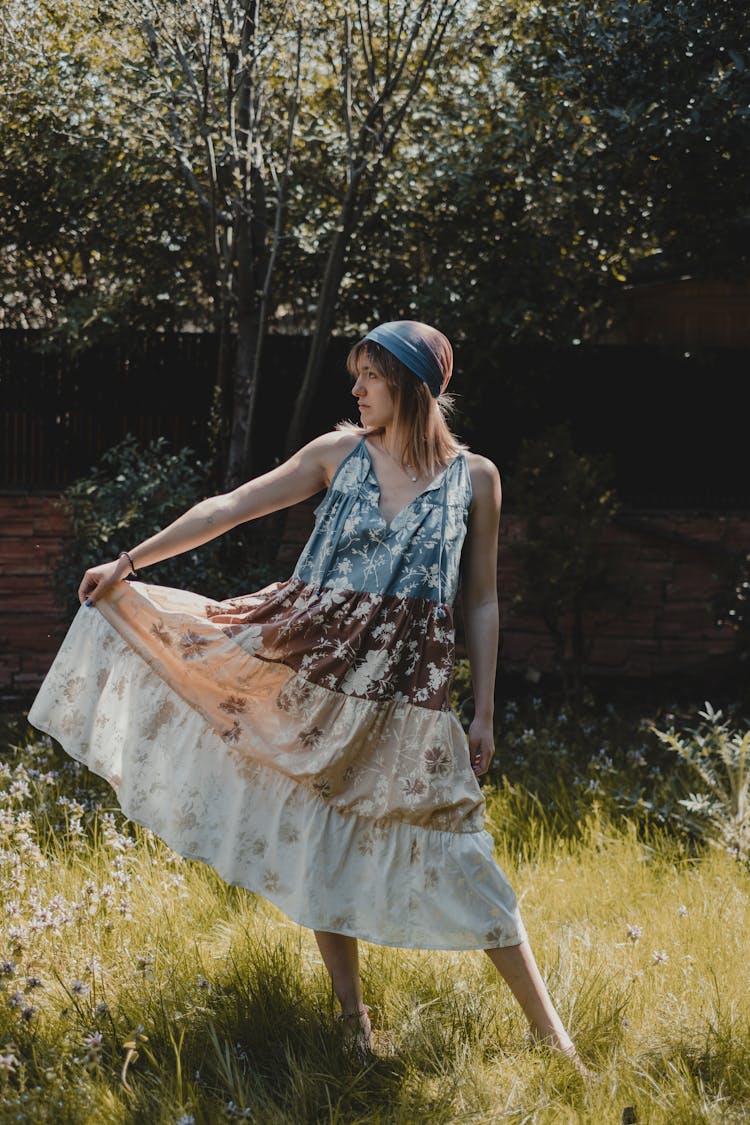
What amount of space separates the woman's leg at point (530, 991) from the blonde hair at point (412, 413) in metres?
1.18

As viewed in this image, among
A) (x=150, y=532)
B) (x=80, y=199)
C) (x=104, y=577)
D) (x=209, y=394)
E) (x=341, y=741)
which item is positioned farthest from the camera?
(x=209, y=394)

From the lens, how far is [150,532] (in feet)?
18.9

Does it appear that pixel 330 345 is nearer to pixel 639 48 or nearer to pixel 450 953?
pixel 639 48

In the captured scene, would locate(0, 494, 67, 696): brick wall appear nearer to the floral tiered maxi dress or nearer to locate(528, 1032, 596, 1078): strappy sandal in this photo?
the floral tiered maxi dress

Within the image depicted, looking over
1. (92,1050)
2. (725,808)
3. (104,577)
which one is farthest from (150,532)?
(92,1050)

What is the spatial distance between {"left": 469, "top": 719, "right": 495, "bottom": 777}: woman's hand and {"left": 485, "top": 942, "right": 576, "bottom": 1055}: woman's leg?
43cm

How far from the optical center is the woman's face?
2719mm

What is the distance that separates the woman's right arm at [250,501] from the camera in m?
2.80

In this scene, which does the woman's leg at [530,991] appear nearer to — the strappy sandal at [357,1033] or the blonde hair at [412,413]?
the strappy sandal at [357,1033]

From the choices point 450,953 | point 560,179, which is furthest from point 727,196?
point 450,953

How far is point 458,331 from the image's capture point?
259 inches

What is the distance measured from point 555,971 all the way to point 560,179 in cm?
475

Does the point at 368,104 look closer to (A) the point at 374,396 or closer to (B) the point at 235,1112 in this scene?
(A) the point at 374,396

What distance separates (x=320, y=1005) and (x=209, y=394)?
4.70 meters
